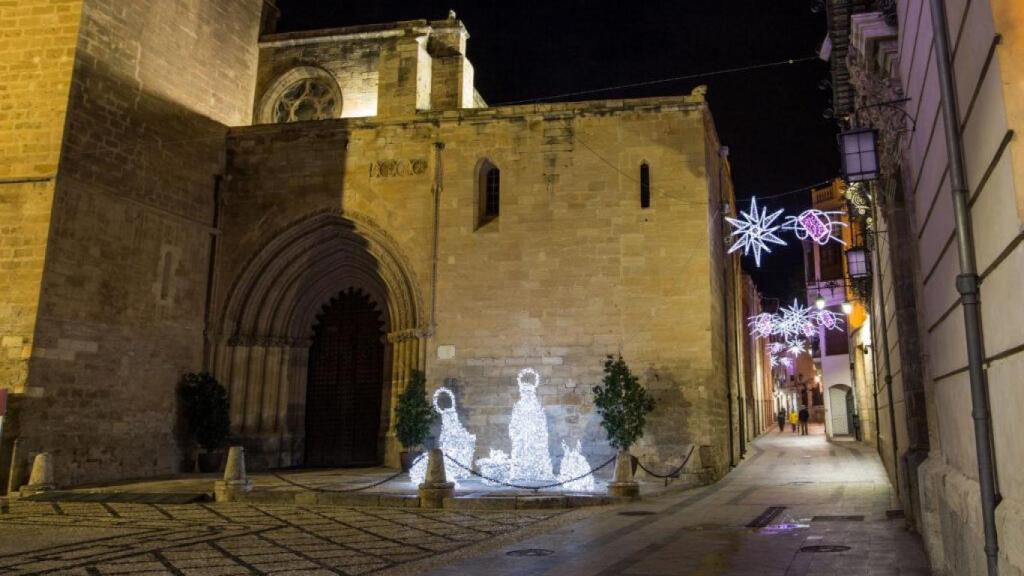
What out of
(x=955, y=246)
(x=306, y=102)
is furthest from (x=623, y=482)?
(x=306, y=102)

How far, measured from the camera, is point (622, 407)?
12555 mm

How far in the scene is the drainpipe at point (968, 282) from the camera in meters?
3.27

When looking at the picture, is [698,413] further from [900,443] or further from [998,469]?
[998,469]

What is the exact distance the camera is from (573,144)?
14.4 metres

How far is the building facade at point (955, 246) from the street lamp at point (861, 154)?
0.54 feet

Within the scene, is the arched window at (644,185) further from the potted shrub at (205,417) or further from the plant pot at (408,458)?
the potted shrub at (205,417)

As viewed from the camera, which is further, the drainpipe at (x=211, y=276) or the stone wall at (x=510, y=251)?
the drainpipe at (x=211, y=276)

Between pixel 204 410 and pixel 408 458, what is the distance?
161 inches

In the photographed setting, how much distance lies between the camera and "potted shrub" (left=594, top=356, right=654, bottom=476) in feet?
40.8

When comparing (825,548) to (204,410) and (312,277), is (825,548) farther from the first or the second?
(312,277)

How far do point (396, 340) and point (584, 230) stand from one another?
4238mm

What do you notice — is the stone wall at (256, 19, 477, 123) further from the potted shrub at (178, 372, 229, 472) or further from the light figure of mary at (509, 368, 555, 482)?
the potted shrub at (178, 372, 229, 472)

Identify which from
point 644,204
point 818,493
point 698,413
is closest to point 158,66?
point 644,204

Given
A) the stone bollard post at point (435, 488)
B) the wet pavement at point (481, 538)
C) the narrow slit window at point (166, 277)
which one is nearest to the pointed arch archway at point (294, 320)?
the narrow slit window at point (166, 277)
